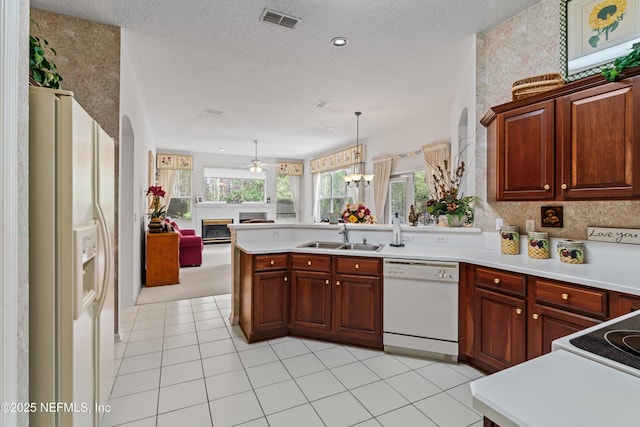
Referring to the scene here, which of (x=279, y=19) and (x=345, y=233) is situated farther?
(x=345, y=233)

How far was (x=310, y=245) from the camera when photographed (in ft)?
11.2

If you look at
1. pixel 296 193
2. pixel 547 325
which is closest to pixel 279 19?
pixel 547 325

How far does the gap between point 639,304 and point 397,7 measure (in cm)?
257

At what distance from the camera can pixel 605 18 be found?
217 cm

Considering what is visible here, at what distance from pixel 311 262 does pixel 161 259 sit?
3.20 m

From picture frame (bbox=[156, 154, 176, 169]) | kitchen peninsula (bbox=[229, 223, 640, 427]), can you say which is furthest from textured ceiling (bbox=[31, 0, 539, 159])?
picture frame (bbox=[156, 154, 176, 169])

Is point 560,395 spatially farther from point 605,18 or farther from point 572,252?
point 605,18

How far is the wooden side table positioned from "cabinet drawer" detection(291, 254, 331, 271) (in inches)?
115

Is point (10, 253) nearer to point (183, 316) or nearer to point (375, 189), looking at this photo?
point (183, 316)

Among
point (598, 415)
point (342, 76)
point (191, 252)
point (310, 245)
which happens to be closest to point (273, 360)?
point (310, 245)

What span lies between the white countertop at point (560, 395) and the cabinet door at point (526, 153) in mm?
1817

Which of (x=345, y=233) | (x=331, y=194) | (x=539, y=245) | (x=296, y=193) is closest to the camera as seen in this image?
(x=539, y=245)

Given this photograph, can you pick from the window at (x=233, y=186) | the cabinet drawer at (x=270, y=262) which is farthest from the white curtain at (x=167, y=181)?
the cabinet drawer at (x=270, y=262)

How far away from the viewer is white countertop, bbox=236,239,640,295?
173 cm
